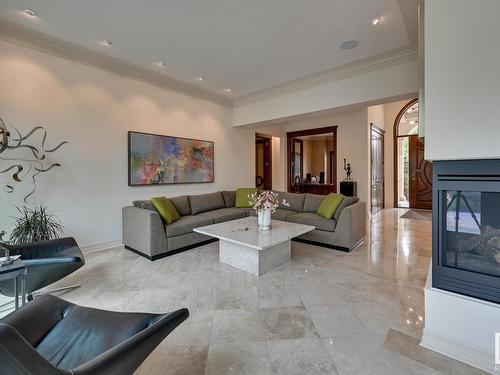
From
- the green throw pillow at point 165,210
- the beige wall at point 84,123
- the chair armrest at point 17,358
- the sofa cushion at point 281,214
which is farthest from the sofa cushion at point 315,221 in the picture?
the chair armrest at point 17,358

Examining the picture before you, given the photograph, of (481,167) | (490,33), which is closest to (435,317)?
(481,167)

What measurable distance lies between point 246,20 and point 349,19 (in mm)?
1224

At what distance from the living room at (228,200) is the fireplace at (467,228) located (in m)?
0.01

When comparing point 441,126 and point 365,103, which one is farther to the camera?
point 365,103

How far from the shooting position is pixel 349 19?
2.88 m

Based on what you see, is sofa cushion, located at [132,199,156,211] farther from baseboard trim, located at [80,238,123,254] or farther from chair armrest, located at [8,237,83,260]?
chair armrest, located at [8,237,83,260]

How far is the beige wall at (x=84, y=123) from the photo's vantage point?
317 centimetres

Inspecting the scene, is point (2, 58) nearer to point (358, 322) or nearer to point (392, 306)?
point (358, 322)

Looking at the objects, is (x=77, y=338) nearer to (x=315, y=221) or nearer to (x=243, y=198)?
(x=315, y=221)

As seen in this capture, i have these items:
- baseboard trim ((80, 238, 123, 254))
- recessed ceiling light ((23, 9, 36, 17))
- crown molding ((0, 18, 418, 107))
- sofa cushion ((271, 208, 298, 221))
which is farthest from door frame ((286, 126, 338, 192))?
recessed ceiling light ((23, 9, 36, 17))

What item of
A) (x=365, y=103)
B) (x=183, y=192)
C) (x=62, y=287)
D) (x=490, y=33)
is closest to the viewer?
(x=490, y=33)

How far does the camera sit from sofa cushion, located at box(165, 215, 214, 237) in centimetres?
366

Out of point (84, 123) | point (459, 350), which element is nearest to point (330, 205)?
point (459, 350)

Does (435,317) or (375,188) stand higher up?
(375,188)
